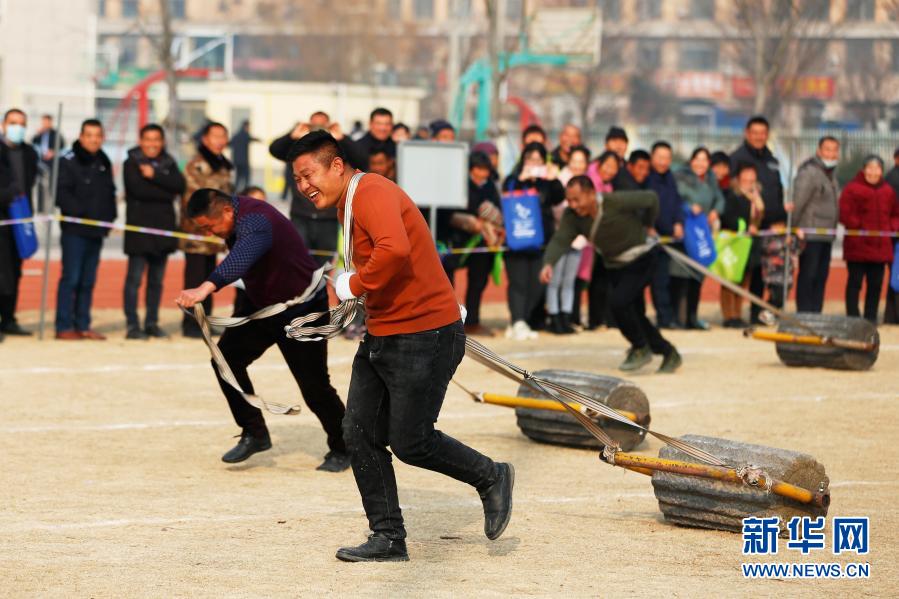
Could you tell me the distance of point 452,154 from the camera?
15.1m

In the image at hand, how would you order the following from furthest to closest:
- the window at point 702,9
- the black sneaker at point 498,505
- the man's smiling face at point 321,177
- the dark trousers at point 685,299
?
the window at point 702,9 < the dark trousers at point 685,299 < the black sneaker at point 498,505 < the man's smiling face at point 321,177

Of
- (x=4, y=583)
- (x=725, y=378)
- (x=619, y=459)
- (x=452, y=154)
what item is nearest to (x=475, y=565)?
(x=619, y=459)

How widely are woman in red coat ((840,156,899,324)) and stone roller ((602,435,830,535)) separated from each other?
9805mm

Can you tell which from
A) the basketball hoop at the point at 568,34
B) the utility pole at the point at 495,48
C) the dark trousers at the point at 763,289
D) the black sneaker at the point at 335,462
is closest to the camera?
the black sneaker at the point at 335,462

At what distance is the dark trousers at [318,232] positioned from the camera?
14828mm

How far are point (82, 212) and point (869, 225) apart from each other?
8.51m

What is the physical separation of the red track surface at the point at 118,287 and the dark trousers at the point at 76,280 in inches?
93.0

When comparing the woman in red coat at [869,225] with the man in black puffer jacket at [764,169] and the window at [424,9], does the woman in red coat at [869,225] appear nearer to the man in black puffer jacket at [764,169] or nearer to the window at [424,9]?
the man in black puffer jacket at [764,169]

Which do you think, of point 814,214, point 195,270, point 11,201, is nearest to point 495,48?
point 814,214

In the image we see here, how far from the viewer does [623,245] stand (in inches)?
510

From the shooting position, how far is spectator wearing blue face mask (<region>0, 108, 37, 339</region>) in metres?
14.2

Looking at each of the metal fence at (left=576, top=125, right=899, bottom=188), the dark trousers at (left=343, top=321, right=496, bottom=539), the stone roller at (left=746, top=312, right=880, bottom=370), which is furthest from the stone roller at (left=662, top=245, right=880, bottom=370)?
the metal fence at (left=576, top=125, right=899, bottom=188)

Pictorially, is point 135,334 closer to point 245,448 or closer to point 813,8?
point 245,448

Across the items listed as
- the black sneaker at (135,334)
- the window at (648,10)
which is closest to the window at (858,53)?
the window at (648,10)
